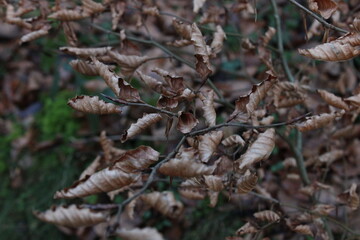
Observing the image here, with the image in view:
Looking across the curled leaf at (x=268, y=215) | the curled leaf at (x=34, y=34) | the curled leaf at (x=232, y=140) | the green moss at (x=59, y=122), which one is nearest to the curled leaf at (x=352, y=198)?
the curled leaf at (x=268, y=215)

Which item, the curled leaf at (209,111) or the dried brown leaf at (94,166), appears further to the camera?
the dried brown leaf at (94,166)

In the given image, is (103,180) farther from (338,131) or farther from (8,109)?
(8,109)

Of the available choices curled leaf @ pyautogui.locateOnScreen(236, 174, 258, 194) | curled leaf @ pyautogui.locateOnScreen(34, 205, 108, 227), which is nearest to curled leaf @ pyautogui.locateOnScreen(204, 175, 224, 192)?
curled leaf @ pyautogui.locateOnScreen(236, 174, 258, 194)

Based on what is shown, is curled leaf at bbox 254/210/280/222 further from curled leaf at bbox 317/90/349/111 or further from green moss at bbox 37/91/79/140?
green moss at bbox 37/91/79/140

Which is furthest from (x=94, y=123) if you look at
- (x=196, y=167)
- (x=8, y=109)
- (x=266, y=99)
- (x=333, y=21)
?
(x=196, y=167)

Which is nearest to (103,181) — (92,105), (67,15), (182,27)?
(92,105)

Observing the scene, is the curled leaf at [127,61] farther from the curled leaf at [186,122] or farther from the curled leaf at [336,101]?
the curled leaf at [336,101]

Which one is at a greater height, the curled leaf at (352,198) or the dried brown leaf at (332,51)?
the dried brown leaf at (332,51)

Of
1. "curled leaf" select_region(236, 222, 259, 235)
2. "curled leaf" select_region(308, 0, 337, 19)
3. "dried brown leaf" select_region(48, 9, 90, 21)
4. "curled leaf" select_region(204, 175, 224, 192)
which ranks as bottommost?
"curled leaf" select_region(236, 222, 259, 235)
